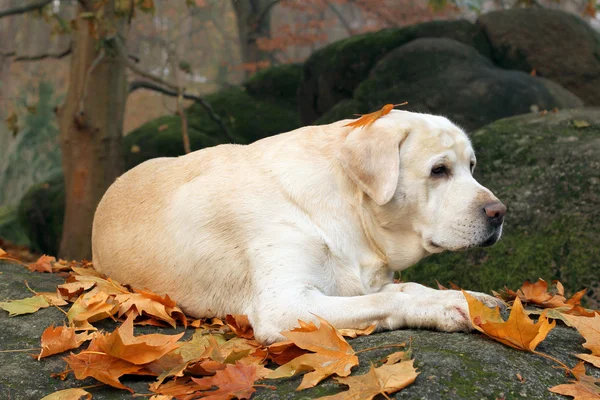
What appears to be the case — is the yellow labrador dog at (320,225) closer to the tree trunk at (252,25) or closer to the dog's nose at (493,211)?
the dog's nose at (493,211)

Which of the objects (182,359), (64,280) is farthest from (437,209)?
(64,280)

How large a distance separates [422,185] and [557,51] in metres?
7.89

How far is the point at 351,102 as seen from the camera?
9.09 metres

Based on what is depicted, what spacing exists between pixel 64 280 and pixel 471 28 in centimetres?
834

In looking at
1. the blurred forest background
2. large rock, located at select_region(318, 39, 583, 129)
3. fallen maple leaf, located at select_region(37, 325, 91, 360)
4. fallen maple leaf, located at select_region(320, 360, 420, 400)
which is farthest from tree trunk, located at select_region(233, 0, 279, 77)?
fallen maple leaf, located at select_region(320, 360, 420, 400)

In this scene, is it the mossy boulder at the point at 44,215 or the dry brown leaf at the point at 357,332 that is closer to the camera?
the dry brown leaf at the point at 357,332

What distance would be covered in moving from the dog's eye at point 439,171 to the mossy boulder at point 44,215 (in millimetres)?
7767

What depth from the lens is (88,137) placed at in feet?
22.2

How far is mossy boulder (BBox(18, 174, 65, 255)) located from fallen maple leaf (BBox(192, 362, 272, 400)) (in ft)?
26.5

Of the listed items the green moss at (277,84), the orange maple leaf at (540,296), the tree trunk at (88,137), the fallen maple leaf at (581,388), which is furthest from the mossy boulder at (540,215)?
the green moss at (277,84)

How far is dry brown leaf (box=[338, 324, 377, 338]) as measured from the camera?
2861 millimetres

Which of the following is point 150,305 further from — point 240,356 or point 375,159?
point 375,159

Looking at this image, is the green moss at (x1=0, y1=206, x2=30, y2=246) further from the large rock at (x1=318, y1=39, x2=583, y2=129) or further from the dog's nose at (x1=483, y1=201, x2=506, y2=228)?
the dog's nose at (x1=483, y1=201, x2=506, y2=228)

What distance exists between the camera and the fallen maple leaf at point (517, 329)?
2475mm
